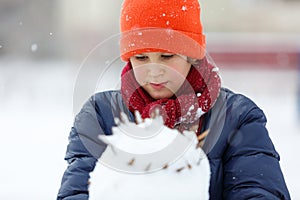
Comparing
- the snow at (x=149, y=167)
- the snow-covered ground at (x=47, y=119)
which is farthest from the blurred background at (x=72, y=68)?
the snow at (x=149, y=167)

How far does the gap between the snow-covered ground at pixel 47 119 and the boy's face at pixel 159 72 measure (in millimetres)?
1536

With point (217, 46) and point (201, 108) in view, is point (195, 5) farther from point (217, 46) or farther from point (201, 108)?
point (217, 46)

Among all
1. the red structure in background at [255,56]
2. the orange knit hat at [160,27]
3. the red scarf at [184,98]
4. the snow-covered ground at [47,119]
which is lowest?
the snow-covered ground at [47,119]

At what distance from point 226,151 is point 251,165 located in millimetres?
62

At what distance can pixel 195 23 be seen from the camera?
1.24 meters

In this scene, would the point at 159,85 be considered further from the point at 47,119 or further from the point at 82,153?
the point at 47,119

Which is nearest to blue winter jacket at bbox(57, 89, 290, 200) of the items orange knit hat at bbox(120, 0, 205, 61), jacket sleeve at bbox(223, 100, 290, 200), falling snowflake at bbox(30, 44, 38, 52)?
jacket sleeve at bbox(223, 100, 290, 200)

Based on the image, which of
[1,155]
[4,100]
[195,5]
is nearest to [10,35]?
[4,100]

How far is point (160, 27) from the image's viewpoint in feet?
Result: 3.87

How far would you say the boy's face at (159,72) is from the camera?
111cm

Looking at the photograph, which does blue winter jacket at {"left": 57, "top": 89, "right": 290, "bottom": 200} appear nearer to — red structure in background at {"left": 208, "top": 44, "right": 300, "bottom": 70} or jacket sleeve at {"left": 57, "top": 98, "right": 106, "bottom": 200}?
jacket sleeve at {"left": 57, "top": 98, "right": 106, "bottom": 200}

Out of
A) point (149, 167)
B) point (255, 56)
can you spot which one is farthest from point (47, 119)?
point (255, 56)

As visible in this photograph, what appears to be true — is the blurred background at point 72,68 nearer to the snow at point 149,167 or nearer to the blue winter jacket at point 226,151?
the blue winter jacket at point 226,151

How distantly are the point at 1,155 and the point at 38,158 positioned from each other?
0.28 metres
